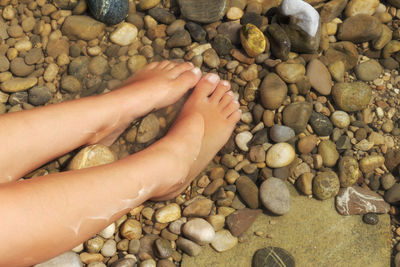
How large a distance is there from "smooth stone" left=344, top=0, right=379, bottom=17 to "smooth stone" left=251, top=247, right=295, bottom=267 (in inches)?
68.5

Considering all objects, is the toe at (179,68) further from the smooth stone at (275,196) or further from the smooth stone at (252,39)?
the smooth stone at (275,196)

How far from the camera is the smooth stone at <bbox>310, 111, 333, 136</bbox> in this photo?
246 centimetres

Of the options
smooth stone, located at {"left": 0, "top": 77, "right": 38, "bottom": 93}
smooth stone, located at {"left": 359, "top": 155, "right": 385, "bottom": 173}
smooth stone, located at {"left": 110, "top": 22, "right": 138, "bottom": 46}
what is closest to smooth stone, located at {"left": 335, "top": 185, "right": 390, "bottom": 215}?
smooth stone, located at {"left": 359, "top": 155, "right": 385, "bottom": 173}

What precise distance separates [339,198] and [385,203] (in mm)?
283

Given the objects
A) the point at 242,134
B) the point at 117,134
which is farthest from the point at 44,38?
the point at 242,134

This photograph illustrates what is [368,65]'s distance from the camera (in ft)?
8.68

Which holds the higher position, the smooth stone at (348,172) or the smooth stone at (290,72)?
the smooth stone at (290,72)

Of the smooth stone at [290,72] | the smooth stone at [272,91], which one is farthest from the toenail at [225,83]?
the smooth stone at [290,72]

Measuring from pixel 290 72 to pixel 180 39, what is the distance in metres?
0.79

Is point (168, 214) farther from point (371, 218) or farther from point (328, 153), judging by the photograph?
point (371, 218)

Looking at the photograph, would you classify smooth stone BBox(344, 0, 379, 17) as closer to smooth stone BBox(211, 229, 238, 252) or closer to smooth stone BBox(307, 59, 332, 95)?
smooth stone BBox(307, 59, 332, 95)

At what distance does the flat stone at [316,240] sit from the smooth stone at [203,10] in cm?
136

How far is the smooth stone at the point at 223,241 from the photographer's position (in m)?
2.24

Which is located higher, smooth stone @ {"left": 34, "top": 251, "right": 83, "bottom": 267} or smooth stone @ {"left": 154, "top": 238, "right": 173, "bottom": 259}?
smooth stone @ {"left": 34, "top": 251, "right": 83, "bottom": 267}
